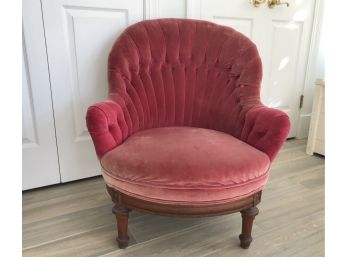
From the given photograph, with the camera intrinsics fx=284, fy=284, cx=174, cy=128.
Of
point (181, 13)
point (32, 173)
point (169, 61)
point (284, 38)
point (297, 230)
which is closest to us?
point (297, 230)

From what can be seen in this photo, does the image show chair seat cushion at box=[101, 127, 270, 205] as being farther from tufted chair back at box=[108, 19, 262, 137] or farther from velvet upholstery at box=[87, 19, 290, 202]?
tufted chair back at box=[108, 19, 262, 137]

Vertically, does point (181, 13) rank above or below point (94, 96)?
above

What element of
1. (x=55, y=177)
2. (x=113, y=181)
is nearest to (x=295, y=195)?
(x=113, y=181)

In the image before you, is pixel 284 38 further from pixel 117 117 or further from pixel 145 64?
pixel 117 117

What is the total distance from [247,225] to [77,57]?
1.09 meters

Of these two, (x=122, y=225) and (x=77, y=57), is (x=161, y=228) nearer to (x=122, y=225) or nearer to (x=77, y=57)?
(x=122, y=225)

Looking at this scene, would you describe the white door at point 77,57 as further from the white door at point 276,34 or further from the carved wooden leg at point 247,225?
the carved wooden leg at point 247,225

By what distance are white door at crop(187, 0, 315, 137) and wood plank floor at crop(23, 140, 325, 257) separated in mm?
794

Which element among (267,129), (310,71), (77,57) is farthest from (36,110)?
(310,71)

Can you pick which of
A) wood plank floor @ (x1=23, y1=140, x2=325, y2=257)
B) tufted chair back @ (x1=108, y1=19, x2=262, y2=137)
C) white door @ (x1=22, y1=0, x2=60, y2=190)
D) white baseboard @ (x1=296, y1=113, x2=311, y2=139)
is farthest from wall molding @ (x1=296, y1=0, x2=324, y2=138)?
white door @ (x1=22, y1=0, x2=60, y2=190)

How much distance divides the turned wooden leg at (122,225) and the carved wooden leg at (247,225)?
17.1 inches

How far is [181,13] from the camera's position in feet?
5.13

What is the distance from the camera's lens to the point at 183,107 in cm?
136
